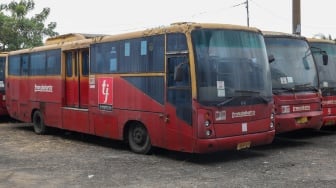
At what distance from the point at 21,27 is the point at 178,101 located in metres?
23.5

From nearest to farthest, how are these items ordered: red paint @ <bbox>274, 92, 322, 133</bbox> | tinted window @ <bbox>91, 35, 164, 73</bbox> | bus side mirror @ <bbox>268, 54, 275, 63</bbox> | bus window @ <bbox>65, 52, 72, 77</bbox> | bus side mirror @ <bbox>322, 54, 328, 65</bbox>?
tinted window @ <bbox>91, 35, 164, 73</bbox>
red paint @ <bbox>274, 92, 322, 133</bbox>
bus side mirror @ <bbox>268, 54, 275, 63</bbox>
bus side mirror @ <bbox>322, 54, 328, 65</bbox>
bus window @ <bbox>65, 52, 72, 77</bbox>

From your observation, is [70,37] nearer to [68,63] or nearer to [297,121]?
[68,63]

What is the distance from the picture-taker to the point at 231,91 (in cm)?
965

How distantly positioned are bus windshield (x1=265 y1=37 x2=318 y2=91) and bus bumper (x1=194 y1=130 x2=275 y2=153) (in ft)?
5.23

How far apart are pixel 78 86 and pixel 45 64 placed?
1.90 m

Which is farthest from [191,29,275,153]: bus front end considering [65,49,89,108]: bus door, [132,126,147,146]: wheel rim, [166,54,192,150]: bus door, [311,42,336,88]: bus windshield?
[65,49,89,108]: bus door

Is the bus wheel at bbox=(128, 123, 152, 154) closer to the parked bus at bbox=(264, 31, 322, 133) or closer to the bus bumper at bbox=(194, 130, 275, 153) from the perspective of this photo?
the bus bumper at bbox=(194, 130, 275, 153)

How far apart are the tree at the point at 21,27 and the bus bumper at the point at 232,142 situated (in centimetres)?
2237

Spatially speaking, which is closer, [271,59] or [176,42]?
[176,42]

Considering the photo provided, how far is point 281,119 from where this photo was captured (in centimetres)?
1136

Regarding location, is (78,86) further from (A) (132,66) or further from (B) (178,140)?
(B) (178,140)

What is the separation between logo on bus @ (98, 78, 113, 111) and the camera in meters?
11.7

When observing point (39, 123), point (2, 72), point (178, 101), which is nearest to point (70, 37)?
point (39, 123)

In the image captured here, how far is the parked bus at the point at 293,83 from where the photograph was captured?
11.5 meters
